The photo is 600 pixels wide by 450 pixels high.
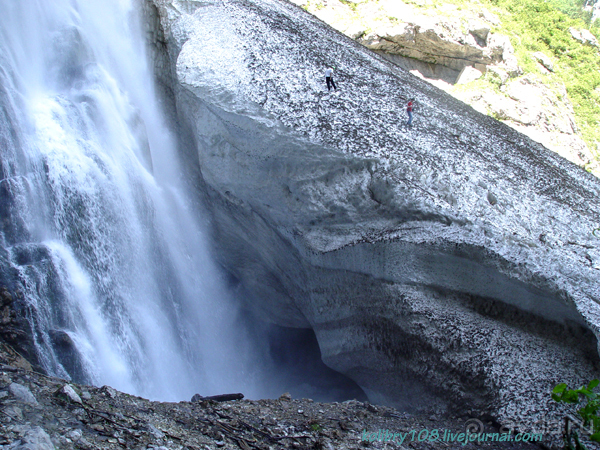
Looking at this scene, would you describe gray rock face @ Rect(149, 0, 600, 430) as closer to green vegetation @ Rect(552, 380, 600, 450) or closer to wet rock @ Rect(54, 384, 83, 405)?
green vegetation @ Rect(552, 380, 600, 450)

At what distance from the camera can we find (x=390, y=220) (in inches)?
226

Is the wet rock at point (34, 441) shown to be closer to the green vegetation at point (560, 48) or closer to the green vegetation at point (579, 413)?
the green vegetation at point (579, 413)

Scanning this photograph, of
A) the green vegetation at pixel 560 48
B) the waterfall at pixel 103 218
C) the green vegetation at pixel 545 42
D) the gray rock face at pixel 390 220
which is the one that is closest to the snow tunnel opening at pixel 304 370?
the waterfall at pixel 103 218

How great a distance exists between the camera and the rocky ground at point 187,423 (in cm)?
329

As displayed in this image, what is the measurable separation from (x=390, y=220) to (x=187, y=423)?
333cm

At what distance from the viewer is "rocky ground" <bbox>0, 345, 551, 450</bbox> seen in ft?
10.8

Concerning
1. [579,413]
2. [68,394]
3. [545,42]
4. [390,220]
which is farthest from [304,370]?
[545,42]

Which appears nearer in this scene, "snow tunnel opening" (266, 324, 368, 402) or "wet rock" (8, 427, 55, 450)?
"wet rock" (8, 427, 55, 450)

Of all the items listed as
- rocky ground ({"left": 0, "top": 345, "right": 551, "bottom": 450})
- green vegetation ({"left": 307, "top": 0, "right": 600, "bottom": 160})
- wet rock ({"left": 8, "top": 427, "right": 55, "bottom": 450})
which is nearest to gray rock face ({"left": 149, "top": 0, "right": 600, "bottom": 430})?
rocky ground ({"left": 0, "top": 345, "right": 551, "bottom": 450})

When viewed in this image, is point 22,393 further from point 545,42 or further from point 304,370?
point 545,42

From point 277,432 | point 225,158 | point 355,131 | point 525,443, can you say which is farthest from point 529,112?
point 277,432

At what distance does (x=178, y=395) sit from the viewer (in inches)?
262

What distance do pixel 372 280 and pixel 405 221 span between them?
0.88 meters

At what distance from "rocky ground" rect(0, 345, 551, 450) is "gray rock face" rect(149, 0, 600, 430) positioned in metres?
0.71
